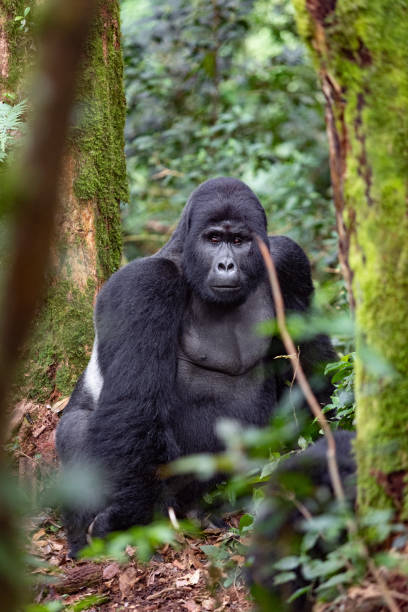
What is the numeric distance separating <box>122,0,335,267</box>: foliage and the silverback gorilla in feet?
10.1

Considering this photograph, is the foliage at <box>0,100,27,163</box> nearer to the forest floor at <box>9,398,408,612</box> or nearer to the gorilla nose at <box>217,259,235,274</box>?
the gorilla nose at <box>217,259,235,274</box>

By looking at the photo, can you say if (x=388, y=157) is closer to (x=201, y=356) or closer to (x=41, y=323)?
(x=201, y=356)

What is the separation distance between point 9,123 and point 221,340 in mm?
1705

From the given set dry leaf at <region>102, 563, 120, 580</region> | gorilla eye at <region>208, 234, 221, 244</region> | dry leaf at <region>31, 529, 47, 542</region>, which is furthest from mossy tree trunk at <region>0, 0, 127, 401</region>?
dry leaf at <region>102, 563, 120, 580</region>

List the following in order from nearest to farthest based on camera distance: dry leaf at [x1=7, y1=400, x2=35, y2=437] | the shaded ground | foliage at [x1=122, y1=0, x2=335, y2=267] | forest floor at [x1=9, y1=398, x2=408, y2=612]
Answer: forest floor at [x1=9, y1=398, x2=408, y2=612] < the shaded ground < dry leaf at [x1=7, y1=400, x2=35, y2=437] < foliage at [x1=122, y1=0, x2=335, y2=267]

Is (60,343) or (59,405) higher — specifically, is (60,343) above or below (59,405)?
above

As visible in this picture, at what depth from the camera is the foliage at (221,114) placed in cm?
752

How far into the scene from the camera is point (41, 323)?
179 inches

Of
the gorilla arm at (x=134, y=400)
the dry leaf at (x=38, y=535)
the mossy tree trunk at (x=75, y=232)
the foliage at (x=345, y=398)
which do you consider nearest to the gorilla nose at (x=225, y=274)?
the gorilla arm at (x=134, y=400)

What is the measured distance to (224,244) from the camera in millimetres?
3945

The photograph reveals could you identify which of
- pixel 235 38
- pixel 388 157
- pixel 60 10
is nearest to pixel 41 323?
pixel 388 157

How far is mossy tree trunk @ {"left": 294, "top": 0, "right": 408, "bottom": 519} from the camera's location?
1875 millimetres

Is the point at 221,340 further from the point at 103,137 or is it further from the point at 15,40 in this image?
the point at 15,40

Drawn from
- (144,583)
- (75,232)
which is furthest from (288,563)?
(75,232)
